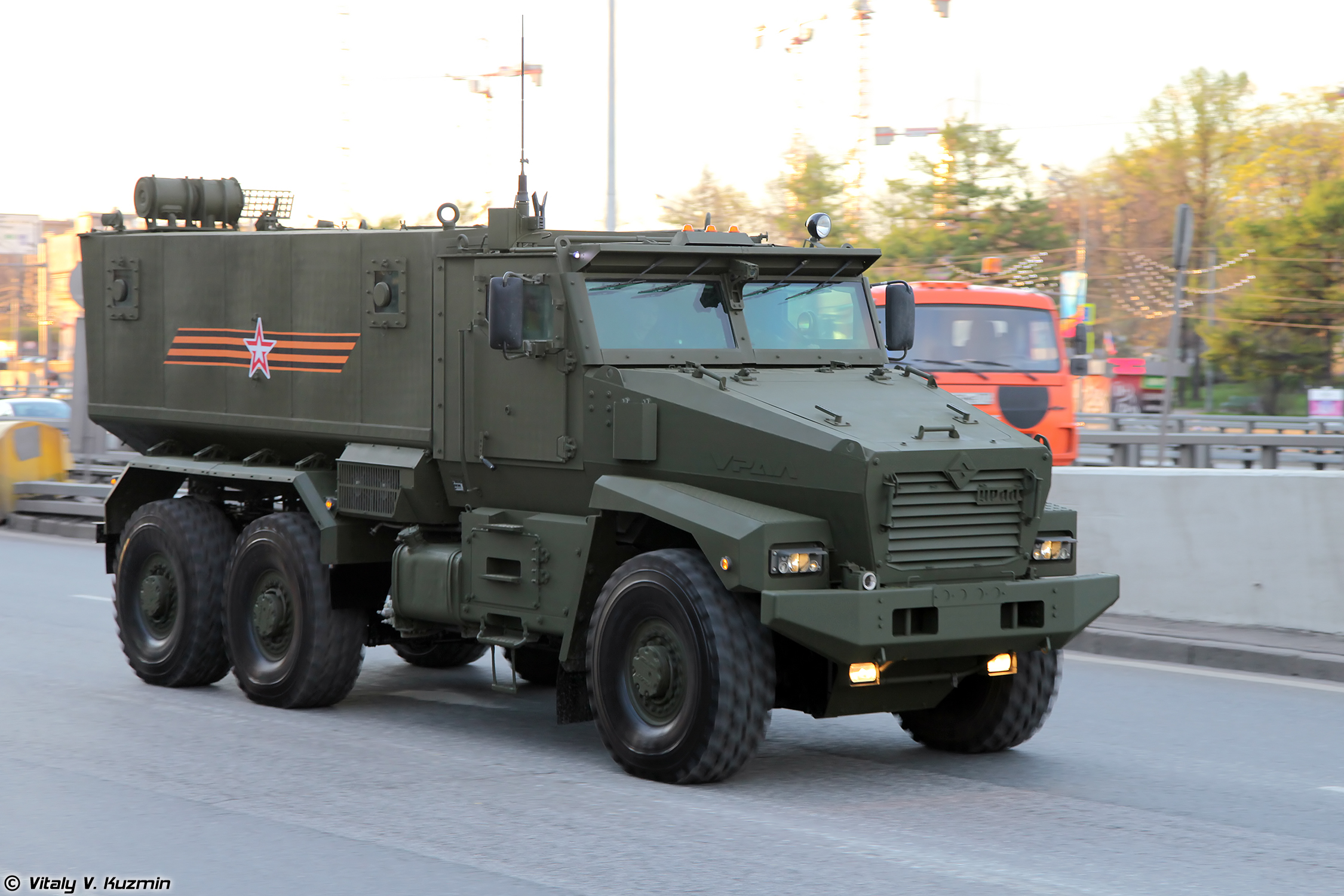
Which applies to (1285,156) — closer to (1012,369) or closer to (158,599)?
(1012,369)

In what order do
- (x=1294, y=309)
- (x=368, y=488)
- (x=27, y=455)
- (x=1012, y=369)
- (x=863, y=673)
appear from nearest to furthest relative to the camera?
(x=863, y=673) → (x=368, y=488) → (x=1012, y=369) → (x=27, y=455) → (x=1294, y=309)

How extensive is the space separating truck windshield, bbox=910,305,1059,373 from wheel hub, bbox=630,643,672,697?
9.87m

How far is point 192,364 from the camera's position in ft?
36.6

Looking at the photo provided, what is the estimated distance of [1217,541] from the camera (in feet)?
40.7

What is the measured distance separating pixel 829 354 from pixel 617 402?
1.34 m

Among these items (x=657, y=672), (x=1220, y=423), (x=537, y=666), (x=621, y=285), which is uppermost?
(x=621, y=285)

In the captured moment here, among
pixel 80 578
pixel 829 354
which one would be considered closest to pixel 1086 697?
pixel 829 354

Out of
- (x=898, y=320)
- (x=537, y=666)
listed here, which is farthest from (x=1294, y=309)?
(x=898, y=320)

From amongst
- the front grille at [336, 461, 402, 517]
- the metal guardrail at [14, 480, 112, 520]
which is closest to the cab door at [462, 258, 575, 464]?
the front grille at [336, 461, 402, 517]

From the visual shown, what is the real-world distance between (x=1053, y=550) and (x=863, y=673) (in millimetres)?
1229

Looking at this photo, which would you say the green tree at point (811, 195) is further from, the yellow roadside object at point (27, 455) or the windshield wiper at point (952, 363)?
the windshield wiper at point (952, 363)

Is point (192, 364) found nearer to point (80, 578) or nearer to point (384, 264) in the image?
point (384, 264)

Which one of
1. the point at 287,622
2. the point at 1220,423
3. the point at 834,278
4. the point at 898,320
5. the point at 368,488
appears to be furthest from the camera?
the point at 1220,423

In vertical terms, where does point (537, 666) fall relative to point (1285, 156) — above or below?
below
